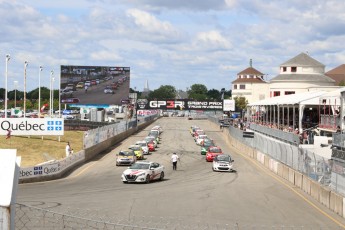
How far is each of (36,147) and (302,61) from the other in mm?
60422

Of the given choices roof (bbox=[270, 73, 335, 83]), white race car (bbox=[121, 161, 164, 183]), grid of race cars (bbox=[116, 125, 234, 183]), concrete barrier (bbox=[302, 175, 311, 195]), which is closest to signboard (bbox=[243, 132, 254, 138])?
grid of race cars (bbox=[116, 125, 234, 183])

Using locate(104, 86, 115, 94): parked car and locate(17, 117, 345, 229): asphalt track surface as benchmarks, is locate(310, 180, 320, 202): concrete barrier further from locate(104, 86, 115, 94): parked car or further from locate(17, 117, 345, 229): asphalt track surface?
locate(104, 86, 115, 94): parked car

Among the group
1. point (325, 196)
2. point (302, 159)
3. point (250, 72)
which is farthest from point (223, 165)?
point (250, 72)

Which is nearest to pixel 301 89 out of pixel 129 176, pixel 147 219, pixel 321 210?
pixel 129 176

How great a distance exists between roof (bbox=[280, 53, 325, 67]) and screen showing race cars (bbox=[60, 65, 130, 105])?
32.9 meters

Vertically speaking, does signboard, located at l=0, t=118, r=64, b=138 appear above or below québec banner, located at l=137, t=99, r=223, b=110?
below

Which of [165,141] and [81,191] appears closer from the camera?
[81,191]

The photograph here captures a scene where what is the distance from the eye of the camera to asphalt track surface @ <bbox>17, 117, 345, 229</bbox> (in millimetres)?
20531

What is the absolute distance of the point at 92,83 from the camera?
8625 cm

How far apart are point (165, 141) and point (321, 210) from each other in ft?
173

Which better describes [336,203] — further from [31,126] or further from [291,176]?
[31,126]

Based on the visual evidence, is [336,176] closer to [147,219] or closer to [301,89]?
[147,219]

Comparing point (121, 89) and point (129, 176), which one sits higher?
point (121, 89)

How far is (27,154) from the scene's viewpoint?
51.7m
